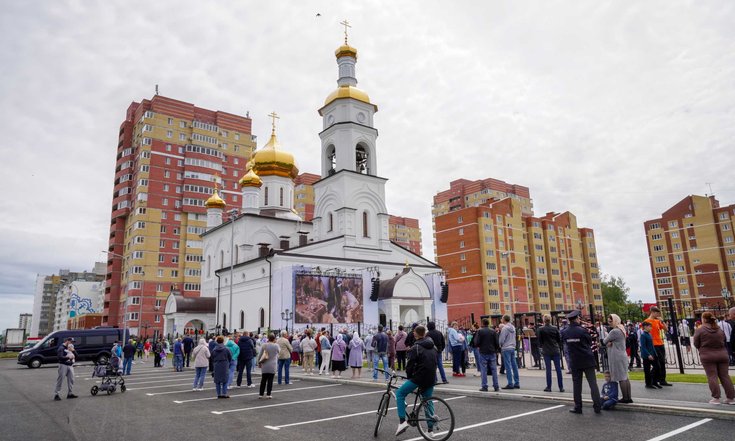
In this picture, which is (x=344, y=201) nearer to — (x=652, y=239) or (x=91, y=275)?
(x=652, y=239)

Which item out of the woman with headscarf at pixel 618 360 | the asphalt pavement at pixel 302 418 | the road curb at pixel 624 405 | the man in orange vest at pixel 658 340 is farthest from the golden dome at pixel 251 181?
the woman with headscarf at pixel 618 360

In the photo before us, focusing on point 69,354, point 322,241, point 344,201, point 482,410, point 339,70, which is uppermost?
point 339,70

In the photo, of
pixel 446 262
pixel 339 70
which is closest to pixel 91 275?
pixel 446 262

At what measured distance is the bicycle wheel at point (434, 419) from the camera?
684cm

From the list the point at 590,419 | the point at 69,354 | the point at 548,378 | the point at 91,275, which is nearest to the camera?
the point at 590,419

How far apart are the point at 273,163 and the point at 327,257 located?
14593mm

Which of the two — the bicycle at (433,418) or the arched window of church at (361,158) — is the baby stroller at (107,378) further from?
the arched window of church at (361,158)

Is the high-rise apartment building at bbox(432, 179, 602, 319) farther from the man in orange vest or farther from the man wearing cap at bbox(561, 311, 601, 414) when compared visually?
the man wearing cap at bbox(561, 311, 601, 414)

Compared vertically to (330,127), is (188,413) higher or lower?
lower

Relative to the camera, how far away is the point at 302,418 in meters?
9.23

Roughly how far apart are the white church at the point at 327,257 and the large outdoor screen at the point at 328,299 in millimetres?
66

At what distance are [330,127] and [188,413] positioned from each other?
28996mm

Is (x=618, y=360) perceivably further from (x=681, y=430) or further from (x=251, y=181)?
(x=251, y=181)

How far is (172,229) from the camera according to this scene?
64.7 metres
